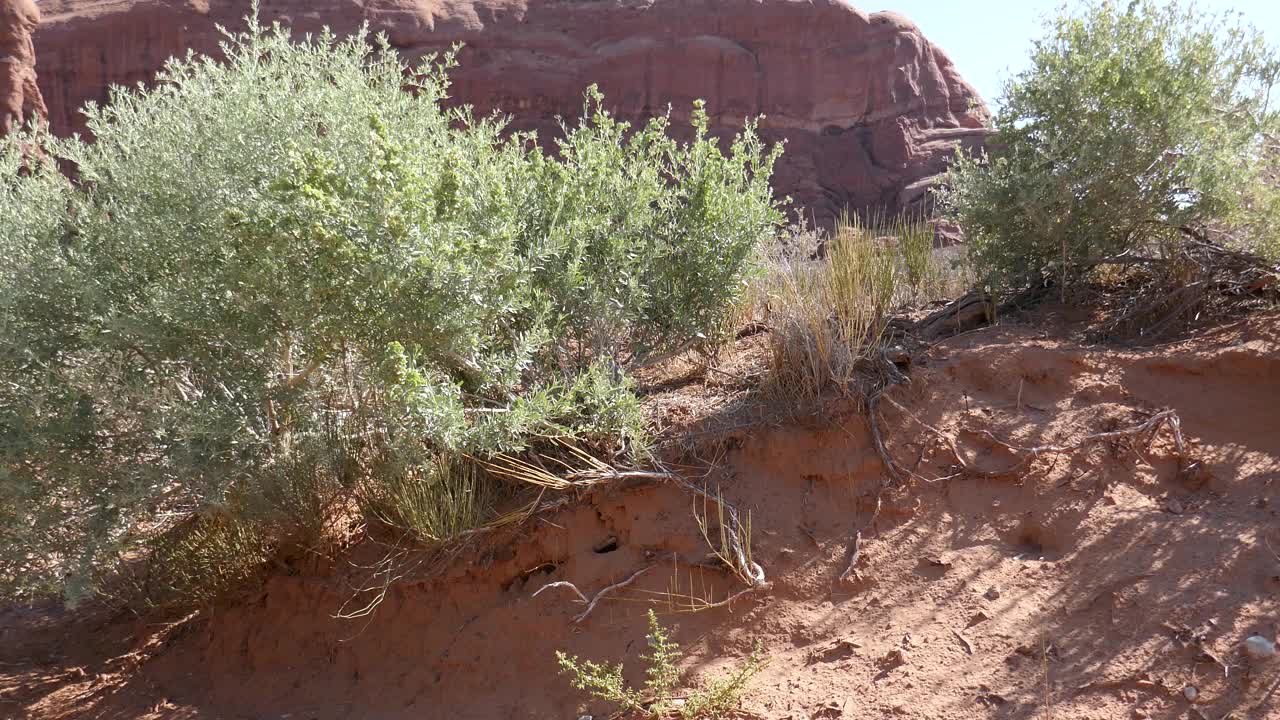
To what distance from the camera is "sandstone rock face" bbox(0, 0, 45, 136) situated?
19.5 metres

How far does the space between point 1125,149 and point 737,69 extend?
82.1 ft

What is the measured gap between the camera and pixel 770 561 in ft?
15.4

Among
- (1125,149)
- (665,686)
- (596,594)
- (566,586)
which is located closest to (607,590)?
(596,594)

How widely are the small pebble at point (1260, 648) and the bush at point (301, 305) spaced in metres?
2.80

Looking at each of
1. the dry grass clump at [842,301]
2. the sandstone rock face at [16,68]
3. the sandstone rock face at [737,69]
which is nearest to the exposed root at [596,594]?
the dry grass clump at [842,301]

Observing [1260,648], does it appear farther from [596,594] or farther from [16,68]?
[16,68]

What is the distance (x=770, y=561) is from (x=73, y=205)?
4517 mm

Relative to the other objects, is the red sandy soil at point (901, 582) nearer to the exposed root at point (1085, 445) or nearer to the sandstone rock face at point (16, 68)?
the exposed root at point (1085, 445)

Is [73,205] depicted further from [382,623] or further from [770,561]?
[770,561]

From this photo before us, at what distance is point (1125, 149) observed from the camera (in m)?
5.17

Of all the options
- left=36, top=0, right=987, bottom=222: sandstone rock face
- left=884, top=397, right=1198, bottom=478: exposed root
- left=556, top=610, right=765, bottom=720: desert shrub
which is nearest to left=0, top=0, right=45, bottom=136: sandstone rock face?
left=36, top=0, right=987, bottom=222: sandstone rock face

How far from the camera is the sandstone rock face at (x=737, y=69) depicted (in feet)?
87.2

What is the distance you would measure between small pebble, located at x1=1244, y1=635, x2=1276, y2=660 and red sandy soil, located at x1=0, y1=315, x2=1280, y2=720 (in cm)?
5

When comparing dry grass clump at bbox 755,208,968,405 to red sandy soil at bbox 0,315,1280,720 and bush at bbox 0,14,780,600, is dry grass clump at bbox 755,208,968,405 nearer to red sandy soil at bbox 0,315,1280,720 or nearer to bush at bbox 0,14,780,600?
red sandy soil at bbox 0,315,1280,720
